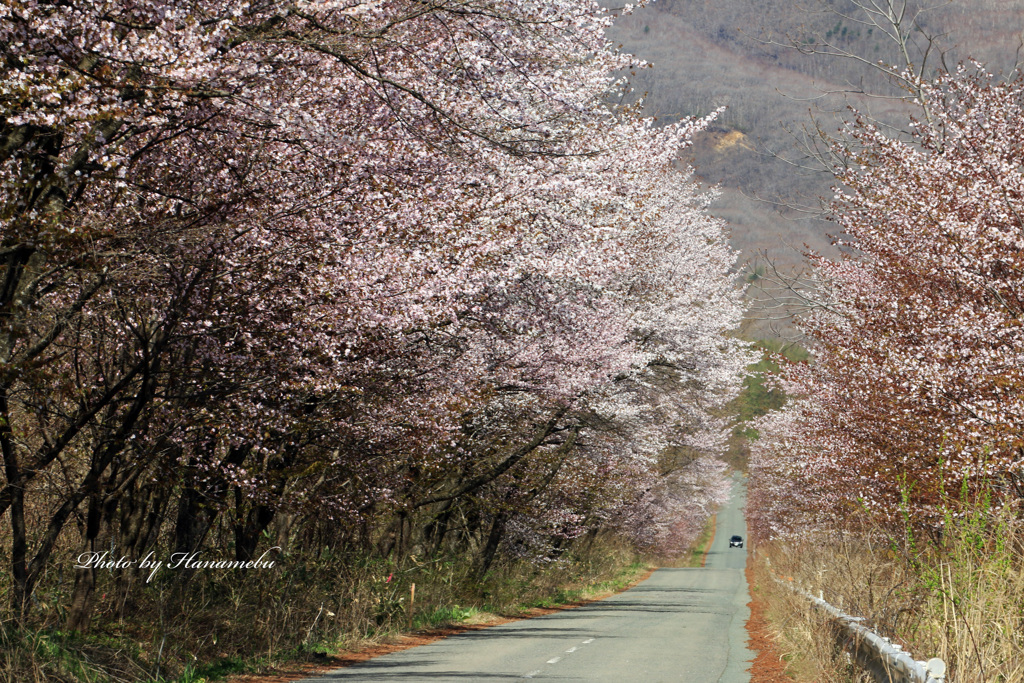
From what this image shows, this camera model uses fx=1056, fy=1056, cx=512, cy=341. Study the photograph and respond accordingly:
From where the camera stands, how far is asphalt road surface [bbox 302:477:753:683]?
A: 13.1 metres

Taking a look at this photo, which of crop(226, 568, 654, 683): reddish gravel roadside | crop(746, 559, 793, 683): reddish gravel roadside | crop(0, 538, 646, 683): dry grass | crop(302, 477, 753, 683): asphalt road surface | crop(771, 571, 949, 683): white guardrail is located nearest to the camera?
crop(771, 571, 949, 683): white guardrail

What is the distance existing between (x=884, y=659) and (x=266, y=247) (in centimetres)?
667

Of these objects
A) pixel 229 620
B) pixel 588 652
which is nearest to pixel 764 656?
pixel 588 652

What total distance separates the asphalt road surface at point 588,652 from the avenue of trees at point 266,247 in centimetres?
247

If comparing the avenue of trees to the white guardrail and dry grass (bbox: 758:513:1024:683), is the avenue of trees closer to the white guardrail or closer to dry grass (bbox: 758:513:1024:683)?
dry grass (bbox: 758:513:1024:683)

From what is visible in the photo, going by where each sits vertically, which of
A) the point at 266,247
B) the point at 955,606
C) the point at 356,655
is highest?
the point at 266,247

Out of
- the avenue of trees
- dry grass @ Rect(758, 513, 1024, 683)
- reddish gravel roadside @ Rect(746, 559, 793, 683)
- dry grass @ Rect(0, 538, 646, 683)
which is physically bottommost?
reddish gravel roadside @ Rect(746, 559, 793, 683)

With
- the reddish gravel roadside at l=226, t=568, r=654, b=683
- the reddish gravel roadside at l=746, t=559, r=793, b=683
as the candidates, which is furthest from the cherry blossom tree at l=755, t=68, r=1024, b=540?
the reddish gravel roadside at l=226, t=568, r=654, b=683

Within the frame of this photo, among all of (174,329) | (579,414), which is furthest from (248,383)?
(579,414)

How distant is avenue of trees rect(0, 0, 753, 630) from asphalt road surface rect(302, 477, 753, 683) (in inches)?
97.4

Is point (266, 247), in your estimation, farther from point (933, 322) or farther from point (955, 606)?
point (933, 322)

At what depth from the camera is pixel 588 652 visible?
53.7ft

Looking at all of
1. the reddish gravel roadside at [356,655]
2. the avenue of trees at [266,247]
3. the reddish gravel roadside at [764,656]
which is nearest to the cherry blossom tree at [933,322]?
the avenue of trees at [266,247]

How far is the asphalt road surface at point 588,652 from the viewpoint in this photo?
13.1m
